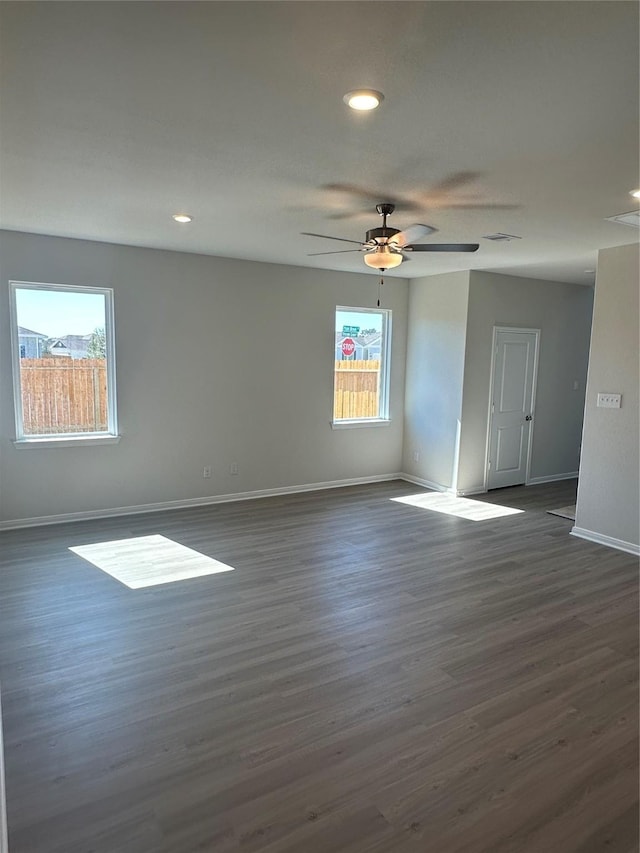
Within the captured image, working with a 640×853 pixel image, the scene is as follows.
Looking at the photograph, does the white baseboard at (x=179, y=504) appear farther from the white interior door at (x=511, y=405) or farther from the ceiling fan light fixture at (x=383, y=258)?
the ceiling fan light fixture at (x=383, y=258)

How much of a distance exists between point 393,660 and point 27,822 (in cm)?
182

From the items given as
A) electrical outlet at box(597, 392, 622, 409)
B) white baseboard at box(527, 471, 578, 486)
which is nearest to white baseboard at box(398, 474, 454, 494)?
white baseboard at box(527, 471, 578, 486)

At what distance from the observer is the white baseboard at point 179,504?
5.06 m

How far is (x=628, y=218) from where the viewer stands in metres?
3.67

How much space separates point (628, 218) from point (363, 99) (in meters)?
2.54

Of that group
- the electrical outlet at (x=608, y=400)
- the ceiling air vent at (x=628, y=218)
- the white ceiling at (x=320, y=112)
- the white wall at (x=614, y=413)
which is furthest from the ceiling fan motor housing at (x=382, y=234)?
the electrical outlet at (x=608, y=400)

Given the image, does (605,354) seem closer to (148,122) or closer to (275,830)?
(148,122)

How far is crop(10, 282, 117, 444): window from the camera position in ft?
16.1

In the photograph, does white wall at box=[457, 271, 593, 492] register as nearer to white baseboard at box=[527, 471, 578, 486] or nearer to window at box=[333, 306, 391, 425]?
white baseboard at box=[527, 471, 578, 486]

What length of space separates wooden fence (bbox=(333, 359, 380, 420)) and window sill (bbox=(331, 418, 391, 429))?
0.08 metres

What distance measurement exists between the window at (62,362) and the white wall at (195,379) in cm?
10

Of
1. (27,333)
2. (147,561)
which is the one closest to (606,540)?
(147,561)

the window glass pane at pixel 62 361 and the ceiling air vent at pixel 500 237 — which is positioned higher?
the ceiling air vent at pixel 500 237

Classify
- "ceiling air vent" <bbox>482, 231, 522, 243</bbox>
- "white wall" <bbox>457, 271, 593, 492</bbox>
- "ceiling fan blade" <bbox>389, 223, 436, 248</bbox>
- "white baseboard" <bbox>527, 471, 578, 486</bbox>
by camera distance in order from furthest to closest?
"white baseboard" <bbox>527, 471, 578, 486</bbox> < "white wall" <bbox>457, 271, 593, 492</bbox> < "ceiling air vent" <bbox>482, 231, 522, 243</bbox> < "ceiling fan blade" <bbox>389, 223, 436, 248</bbox>
